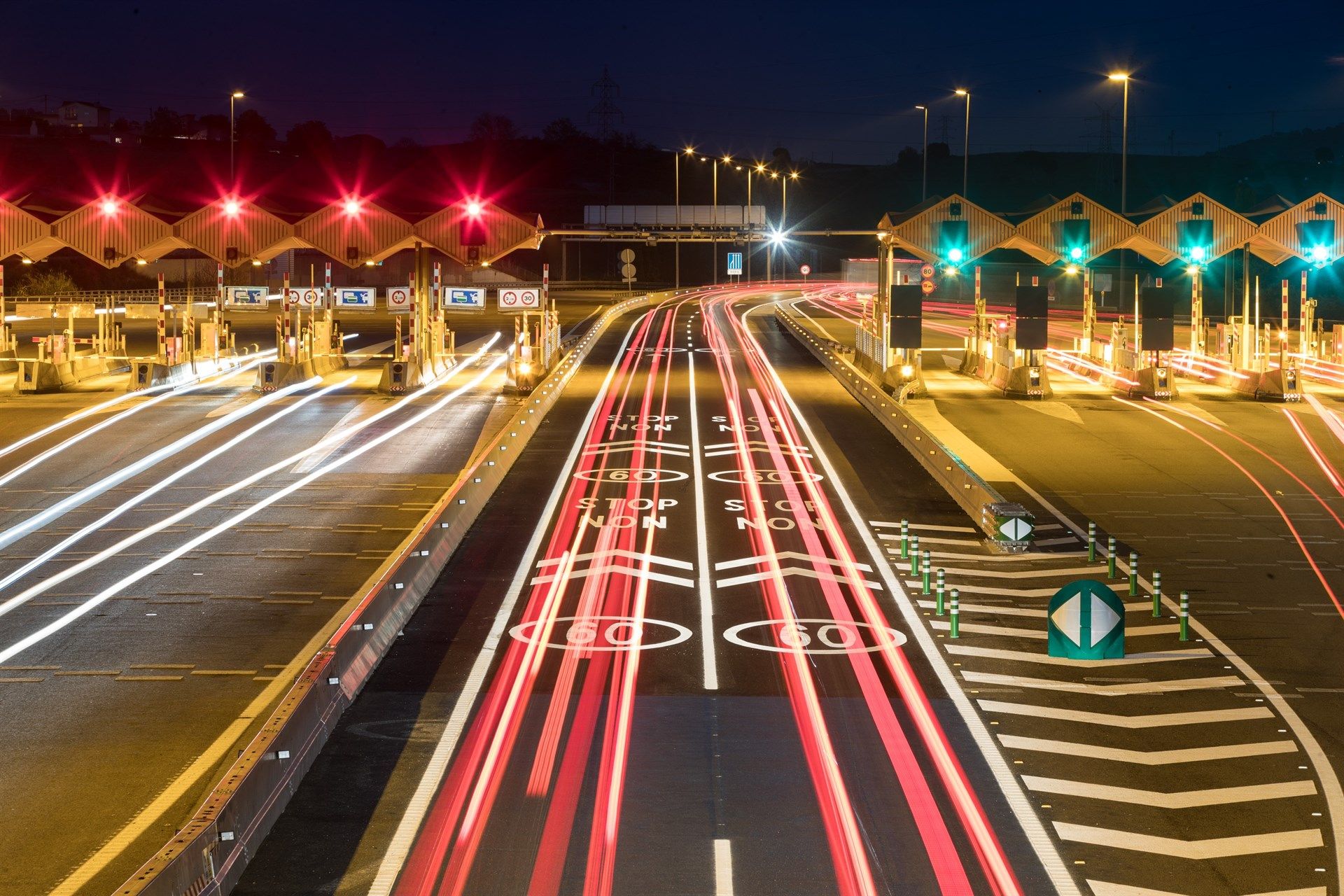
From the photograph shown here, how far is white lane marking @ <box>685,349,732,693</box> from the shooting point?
15.4 metres

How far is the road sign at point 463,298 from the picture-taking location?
51000 mm

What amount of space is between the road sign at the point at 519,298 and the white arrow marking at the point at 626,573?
90.1 ft

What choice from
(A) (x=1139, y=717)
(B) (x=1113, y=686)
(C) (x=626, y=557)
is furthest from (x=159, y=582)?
(A) (x=1139, y=717)

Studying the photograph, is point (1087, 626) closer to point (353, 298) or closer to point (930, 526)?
point (930, 526)

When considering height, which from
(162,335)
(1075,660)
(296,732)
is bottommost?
(1075,660)

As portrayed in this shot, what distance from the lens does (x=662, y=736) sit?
1322 centimetres

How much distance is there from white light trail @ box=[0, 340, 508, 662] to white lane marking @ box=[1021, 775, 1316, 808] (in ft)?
34.0

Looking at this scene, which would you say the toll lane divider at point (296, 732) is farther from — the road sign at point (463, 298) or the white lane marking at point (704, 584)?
the road sign at point (463, 298)

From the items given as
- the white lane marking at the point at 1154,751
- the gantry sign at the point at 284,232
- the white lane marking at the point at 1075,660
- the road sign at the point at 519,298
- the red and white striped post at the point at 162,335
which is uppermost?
the gantry sign at the point at 284,232

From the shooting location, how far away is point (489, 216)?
44.0 m

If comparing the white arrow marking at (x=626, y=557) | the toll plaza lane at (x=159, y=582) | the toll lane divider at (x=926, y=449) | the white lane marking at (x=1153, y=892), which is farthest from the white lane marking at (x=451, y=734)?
the toll lane divider at (x=926, y=449)

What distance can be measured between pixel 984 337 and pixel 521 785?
3882 cm

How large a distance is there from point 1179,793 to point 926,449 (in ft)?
57.6

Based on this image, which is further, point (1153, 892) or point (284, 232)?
point (284, 232)
